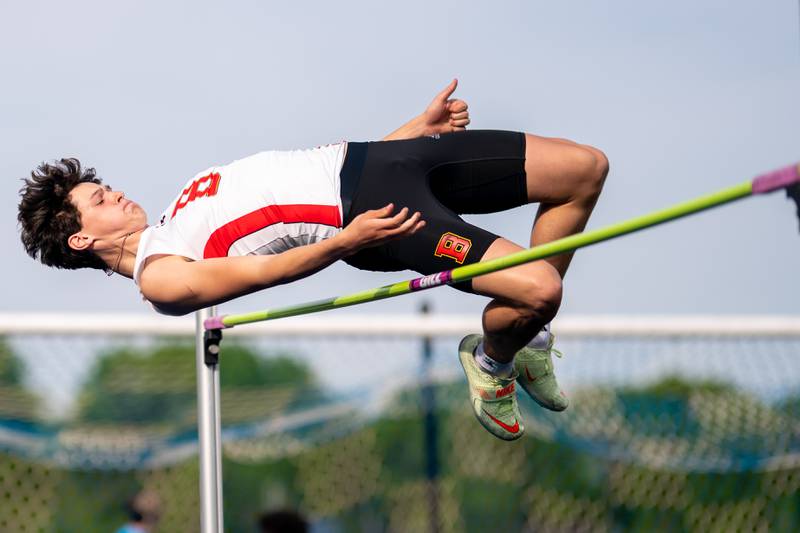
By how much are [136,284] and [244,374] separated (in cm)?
3715

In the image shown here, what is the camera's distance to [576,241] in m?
3.62

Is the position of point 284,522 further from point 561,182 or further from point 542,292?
point 561,182

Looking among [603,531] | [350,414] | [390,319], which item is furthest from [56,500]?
[603,531]

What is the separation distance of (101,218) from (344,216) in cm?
96

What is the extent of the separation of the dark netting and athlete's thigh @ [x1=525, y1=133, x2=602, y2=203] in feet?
13.2

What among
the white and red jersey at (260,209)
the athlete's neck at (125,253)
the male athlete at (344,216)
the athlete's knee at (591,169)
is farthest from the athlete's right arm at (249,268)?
the athlete's knee at (591,169)

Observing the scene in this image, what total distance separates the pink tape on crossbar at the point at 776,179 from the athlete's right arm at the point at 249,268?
3.41 feet

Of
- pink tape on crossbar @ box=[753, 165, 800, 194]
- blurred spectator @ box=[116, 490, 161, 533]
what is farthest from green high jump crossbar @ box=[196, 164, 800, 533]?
blurred spectator @ box=[116, 490, 161, 533]

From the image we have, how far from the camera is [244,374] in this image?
136 ft

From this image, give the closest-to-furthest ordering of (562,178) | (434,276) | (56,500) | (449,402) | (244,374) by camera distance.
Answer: (434,276) < (562,178) < (56,500) < (449,402) < (244,374)

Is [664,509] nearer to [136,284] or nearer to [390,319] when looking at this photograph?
[390,319]

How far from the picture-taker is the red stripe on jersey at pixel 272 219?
434cm

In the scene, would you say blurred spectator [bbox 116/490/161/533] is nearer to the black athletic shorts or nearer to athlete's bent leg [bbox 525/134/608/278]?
the black athletic shorts

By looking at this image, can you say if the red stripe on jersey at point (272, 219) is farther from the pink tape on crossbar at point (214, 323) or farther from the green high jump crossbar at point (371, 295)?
the pink tape on crossbar at point (214, 323)
